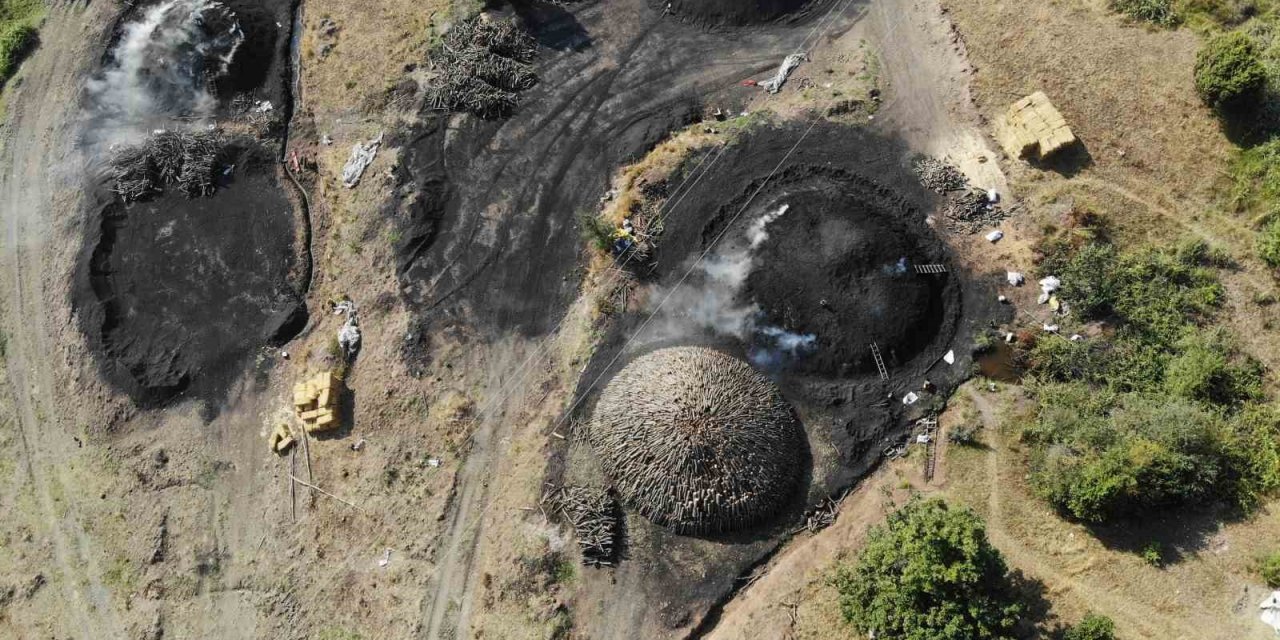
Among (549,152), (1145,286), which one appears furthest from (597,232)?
(1145,286)

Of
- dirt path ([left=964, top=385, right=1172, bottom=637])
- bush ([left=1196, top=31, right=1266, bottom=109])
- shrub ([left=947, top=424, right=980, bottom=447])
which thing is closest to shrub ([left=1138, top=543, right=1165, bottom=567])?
dirt path ([left=964, top=385, right=1172, bottom=637])

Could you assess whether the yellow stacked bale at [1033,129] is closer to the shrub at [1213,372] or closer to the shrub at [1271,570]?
the shrub at [1213,372]

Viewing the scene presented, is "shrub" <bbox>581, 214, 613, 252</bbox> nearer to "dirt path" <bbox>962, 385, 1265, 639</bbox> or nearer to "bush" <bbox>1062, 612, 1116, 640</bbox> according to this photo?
"dirt path" <bbox>962, 385, 1265, 639</bbox>

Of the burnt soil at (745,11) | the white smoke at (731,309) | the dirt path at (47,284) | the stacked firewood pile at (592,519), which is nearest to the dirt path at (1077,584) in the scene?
the white smoke at (731,309)

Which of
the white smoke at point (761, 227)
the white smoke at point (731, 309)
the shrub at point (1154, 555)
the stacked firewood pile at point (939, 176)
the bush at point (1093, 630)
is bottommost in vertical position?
the shrub at point (1154, 555)

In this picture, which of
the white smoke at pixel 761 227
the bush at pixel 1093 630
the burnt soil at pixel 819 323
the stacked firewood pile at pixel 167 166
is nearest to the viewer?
Answer: the bush at pixel 1093 630

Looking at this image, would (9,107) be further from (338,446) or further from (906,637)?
(906,637)

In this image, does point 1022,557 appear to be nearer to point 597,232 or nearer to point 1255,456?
point 1255,456
